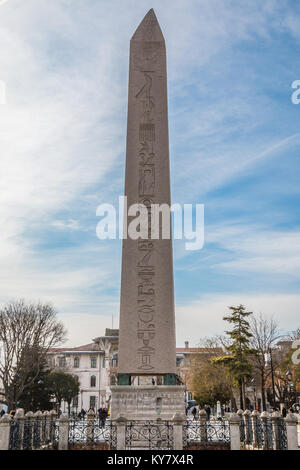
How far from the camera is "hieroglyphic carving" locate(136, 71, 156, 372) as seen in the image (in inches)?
442

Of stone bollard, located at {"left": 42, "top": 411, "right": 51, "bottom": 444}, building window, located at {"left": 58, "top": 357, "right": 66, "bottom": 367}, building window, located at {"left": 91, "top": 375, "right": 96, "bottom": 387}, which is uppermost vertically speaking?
building window, located at {"left": 58, "top": 357, "right": 66, "bottom": 367}

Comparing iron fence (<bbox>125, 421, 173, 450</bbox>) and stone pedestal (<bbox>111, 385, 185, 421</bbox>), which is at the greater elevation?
stone pedestal (<bbox>111, 385, 185, 421</bbox>)

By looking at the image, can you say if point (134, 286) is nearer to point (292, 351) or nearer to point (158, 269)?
point (158, 269)

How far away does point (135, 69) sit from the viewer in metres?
14.1

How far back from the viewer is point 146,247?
12016 mm

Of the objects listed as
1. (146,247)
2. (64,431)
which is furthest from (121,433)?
(146,247)

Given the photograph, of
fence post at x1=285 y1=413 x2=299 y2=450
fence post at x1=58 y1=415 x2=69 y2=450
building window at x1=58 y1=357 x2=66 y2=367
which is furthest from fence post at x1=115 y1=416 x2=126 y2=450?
building window at x1=58 y1=357 x2=66 y2=367

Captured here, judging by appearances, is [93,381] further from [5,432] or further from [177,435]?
[177,435]

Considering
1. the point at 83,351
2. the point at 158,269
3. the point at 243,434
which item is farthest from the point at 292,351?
the point at 83,351

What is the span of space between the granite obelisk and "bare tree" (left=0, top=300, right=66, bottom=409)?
59.5ft

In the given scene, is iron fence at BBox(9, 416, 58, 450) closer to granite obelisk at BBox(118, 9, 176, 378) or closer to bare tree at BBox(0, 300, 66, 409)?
granite obelisk at BBox(118, 9, 176, 378)

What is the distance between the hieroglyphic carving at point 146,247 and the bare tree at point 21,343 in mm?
18260

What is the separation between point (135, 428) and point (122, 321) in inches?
96.0

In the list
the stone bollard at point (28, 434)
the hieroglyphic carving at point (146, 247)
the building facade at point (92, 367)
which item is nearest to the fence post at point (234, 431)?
the hieroglyphic carving at point (146, 247)
